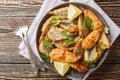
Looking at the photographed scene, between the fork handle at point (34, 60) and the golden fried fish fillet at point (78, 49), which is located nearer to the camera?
the golden fried fish fillet at point (78, 49)

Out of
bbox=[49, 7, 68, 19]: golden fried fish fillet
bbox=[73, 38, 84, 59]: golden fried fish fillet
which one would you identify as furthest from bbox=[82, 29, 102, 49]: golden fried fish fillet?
bbox=[49, 7, 68, 19]: golden fried fish fillet

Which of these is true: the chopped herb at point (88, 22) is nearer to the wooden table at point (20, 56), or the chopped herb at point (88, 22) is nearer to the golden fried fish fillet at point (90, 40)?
the golden fried fish fillet at point (90, 40)

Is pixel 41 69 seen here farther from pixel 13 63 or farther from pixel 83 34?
pixel 83 34

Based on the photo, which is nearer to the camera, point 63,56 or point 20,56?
point 63,56

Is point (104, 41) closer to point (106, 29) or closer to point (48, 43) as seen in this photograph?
point (106, 29)

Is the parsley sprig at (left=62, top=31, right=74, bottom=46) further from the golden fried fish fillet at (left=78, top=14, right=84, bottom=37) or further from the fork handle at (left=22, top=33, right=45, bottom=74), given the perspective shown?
the fork handle at (left=22, top=33, right=45, bottom=74)

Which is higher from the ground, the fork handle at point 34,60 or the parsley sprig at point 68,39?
the parsley sprig at point 68,39

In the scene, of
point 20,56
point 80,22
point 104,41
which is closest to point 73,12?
point 80,22

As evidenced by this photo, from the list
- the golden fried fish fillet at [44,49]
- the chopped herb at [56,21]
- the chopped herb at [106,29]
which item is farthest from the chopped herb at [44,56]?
the chopped herb at [106,29]
